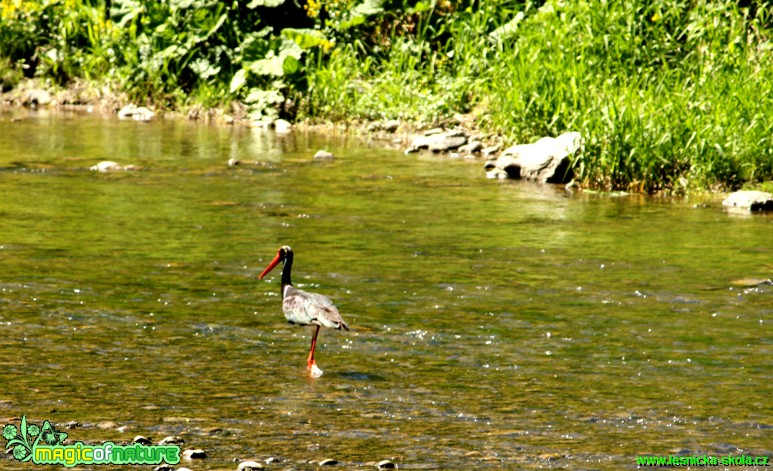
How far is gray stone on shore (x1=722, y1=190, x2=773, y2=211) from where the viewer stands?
13.2 metres

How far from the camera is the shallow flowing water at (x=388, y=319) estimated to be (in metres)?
6.72

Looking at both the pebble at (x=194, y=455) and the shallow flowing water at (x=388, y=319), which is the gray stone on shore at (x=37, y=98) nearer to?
the shallow flowing water at (x=388, y=319)

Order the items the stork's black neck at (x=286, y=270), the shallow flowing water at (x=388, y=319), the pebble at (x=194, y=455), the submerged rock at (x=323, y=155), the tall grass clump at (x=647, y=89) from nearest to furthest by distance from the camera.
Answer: the pebble at (x=194, y=455) → the shallow flowing water at (x=388, y=319) → the stork's black neck at (x=286, y=270) → the tall grass clump at (x=647, y=89) → the submerged rock at (x=323, y=155)

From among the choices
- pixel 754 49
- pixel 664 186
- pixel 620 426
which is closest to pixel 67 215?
pixel 664 186

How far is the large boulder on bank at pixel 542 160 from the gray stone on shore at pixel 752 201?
1944 millimetres

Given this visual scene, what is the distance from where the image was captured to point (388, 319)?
908 cm

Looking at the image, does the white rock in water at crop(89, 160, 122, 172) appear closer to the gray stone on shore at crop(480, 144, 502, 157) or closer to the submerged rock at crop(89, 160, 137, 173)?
the submerged rock at crop(89, 160, 137, 173)

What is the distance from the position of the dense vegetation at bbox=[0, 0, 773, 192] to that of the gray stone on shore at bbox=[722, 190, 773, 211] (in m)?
0.62

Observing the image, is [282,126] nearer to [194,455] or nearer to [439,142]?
[439,142]

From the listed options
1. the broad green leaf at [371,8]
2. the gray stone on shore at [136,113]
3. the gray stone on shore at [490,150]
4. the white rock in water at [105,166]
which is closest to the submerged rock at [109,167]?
the white rock in water at [105,166]

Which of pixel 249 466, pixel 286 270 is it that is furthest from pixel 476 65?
pixel 249 466

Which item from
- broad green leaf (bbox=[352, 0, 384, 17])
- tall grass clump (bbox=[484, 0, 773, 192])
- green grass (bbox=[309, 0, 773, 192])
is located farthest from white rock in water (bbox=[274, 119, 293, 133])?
tall grass clump (bbox=[484, 0, 773, 192])

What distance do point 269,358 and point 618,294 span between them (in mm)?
3043

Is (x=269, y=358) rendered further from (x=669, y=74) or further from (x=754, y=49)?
(x=754, y=49)
